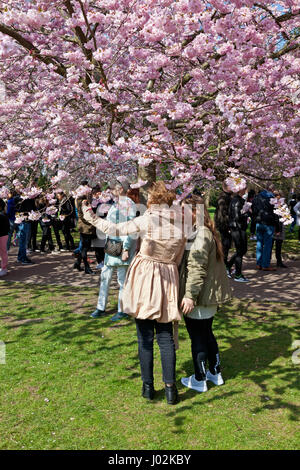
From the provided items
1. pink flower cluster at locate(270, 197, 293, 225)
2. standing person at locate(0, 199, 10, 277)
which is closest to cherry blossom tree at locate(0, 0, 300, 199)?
pink flower cluster at locate(270, 197, 293, 225)

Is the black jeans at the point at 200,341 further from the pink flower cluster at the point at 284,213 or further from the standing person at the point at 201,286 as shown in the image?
the pink flower cluster at the point at 284,213

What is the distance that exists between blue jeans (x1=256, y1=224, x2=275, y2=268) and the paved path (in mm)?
295

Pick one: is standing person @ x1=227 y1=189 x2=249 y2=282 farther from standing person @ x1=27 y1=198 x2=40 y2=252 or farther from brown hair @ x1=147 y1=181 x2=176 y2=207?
standing person @ x1=27 y1=198 x2=40 y2=252

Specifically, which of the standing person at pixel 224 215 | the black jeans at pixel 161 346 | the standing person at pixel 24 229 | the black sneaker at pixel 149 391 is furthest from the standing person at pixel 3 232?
the black sneaker at pixel 149 391

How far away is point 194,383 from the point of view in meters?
4.19

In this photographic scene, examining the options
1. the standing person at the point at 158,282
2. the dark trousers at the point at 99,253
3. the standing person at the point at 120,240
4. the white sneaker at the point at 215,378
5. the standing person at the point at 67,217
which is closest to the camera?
the standing person at the point at 158,282

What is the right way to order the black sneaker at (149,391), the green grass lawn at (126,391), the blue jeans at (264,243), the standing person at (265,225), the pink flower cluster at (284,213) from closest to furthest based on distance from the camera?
the green grass lawn at (126,391), the black sneaker at (149,391), the pink flower cluster at (284,213), the standing person at (265,225), the blue jeans at (264,243)

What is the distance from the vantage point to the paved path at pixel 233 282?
7.57 metres

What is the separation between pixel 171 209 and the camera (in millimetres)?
3918

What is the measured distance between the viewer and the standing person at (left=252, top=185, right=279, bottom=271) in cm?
916

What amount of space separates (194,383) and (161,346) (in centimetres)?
66
